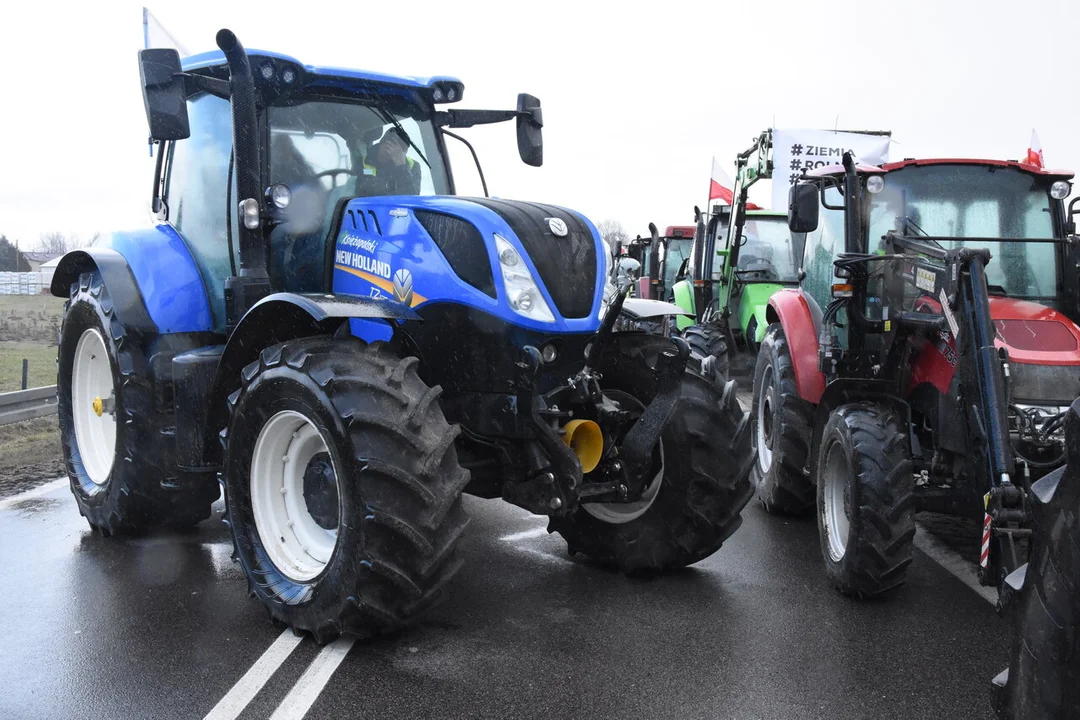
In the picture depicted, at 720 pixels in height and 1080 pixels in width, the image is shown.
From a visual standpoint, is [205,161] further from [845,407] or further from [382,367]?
[845,407]

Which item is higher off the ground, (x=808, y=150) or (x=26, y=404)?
(x=808, y=150)

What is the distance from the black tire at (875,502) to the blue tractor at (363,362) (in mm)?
592

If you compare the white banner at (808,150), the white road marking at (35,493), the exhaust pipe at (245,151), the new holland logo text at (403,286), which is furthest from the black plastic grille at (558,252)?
the white banner at (808,150)

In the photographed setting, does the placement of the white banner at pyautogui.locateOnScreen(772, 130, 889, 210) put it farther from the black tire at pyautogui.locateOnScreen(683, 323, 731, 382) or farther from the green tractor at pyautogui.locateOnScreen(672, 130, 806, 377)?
the black tire at pyautogui.locateOnScreen(683, 323, 731, 382)

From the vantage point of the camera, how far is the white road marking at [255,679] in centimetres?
363

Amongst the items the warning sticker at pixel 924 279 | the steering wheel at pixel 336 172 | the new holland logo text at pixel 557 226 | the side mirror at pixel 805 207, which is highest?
the steering wheel at pixel 336 172

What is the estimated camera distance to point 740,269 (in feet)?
43.9

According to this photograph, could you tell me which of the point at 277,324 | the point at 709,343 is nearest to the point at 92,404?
the point at 277,324

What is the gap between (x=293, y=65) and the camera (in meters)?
4.95

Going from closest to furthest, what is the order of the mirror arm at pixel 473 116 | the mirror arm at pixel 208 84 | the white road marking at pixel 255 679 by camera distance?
the white road marking at pixel 255 679 → the mirror arm at pixel 208 84 → the mirror arm at pixel 473 116

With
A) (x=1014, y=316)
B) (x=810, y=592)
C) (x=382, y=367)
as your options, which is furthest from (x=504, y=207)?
(x=1014, y=316)

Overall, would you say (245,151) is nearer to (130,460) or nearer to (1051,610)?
(130,460)

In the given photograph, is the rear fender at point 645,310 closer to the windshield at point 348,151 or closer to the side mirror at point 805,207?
the side mirror at point 805,207

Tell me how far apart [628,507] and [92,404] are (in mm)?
3642
